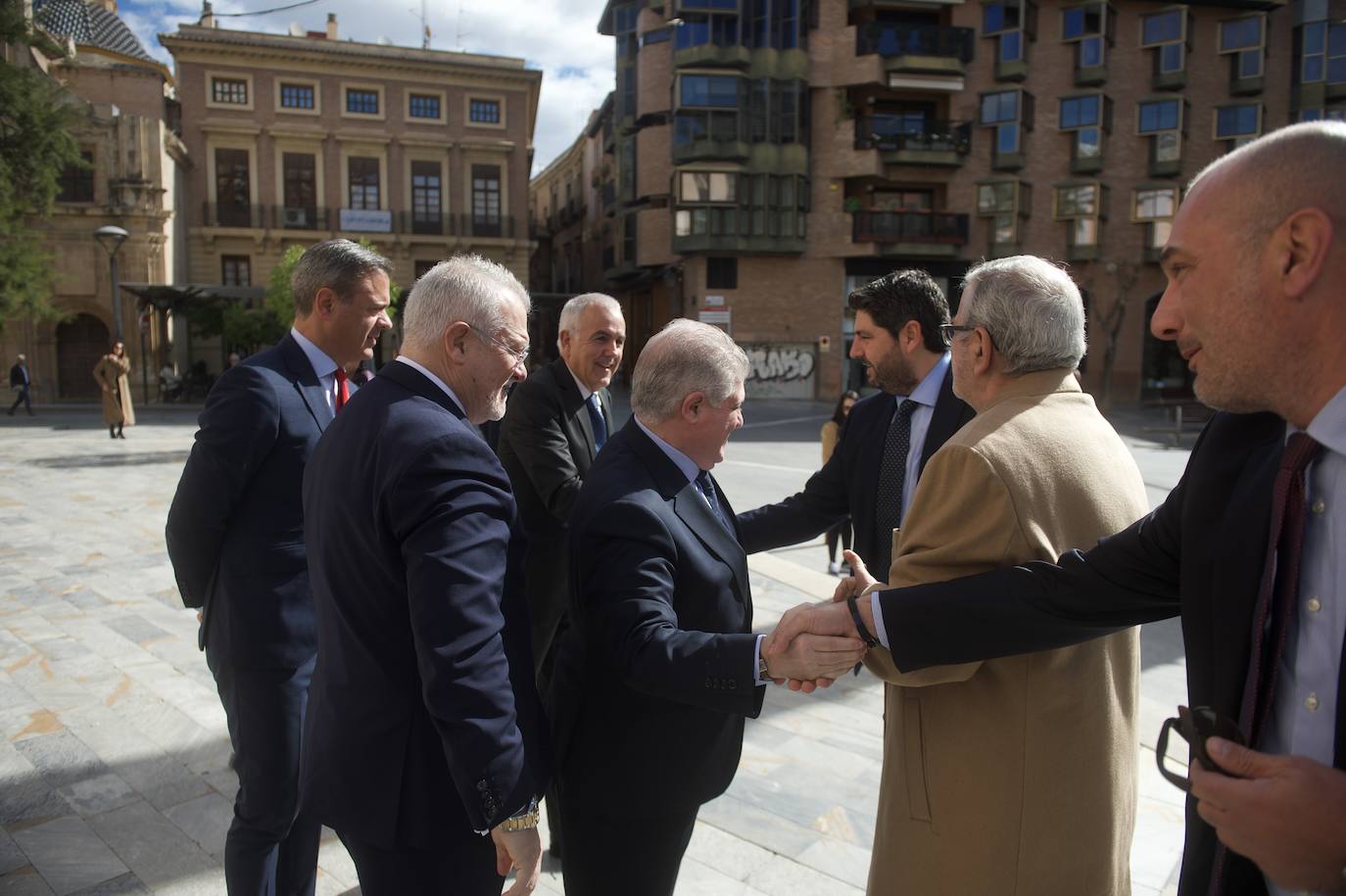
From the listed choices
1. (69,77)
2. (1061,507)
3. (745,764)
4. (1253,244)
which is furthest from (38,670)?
(69,77)

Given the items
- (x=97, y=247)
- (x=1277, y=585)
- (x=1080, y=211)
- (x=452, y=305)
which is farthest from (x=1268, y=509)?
(x=1080, y=211)

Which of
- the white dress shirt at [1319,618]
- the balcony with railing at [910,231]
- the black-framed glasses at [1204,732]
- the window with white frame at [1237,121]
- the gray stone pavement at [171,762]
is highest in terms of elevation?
the window with white frame at [1237,121]

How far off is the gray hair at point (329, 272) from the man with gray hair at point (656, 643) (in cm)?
133

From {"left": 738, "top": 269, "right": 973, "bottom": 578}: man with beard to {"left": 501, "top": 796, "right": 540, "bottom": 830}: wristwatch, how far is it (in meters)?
1.52

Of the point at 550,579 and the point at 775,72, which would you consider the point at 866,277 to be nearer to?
the point at 775,72

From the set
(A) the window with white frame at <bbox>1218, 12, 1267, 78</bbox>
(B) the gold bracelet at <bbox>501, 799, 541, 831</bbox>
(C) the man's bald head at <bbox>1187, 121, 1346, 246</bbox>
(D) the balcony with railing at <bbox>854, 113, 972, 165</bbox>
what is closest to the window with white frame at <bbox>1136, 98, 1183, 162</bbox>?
(A) the window with white frame at <bbox>1218, 12, 1267, 78</bbox>

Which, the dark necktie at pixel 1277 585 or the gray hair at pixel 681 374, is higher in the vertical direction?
the gray hair at pixel 681 374

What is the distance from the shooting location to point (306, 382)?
291cm

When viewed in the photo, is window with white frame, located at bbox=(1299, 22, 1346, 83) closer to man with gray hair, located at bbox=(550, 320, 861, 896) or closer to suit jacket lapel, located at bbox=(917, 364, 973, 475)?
suit jacket lapel, located at bbox=(917, 364, 973, 475)

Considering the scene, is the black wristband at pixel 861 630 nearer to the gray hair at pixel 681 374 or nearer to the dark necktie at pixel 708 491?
the dark necktie at pixel 708 491

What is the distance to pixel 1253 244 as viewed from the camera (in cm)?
130

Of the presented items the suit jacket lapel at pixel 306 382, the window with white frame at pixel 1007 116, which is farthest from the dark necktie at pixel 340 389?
the window with white frame at pixel 1007 116

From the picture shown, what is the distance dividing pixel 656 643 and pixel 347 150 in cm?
3940

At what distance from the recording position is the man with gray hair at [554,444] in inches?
137
